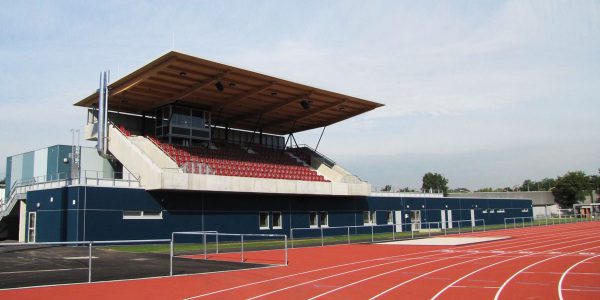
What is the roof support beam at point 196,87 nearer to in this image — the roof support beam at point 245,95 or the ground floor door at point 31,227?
the roof support beam at point 245,95

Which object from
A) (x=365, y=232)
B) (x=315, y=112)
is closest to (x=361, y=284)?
(x=315, y=112)

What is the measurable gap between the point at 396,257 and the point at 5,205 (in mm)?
27420

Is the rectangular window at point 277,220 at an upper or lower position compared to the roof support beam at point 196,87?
lower

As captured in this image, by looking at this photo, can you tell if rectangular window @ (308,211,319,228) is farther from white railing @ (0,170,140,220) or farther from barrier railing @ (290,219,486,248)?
white railing @ (0,170,140,220)

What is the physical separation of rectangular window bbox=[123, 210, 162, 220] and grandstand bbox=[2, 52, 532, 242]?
0.06 m

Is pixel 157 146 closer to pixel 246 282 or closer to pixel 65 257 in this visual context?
pixel 65 257

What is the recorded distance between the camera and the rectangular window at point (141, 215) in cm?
2888

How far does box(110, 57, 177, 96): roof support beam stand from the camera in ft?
95.0

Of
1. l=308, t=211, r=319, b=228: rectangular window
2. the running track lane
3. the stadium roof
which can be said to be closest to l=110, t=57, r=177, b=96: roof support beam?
the stadium roof

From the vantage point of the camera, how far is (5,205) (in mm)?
34125

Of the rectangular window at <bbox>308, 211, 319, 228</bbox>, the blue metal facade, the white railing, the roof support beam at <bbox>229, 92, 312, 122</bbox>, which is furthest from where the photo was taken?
the rectangular window at <bbox>308, 211, 319, 228</bbox>

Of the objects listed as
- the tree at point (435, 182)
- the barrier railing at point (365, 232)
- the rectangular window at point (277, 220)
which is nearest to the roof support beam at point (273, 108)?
the rectangular window at point (277, 220)

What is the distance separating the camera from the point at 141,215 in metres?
29.4

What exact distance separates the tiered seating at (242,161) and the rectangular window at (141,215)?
11.5ft
